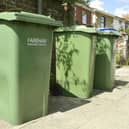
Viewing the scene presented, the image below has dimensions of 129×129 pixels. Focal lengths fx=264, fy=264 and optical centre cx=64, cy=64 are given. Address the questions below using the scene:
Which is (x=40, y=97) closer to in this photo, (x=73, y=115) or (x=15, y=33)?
(x=73, y=115)

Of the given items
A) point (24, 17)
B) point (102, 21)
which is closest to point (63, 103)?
point (24, 17)

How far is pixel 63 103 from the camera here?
5797 millimetres

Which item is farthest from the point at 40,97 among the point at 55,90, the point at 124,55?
the point at 124,55

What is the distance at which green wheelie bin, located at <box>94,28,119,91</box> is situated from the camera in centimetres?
728

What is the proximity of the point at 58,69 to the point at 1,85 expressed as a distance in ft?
7.79

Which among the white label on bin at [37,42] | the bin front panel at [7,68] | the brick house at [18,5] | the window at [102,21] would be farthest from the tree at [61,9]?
the window at [102,21]

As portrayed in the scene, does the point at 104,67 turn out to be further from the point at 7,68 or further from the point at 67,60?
the point at 7,68

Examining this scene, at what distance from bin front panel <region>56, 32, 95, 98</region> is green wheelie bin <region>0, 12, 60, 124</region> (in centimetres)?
171

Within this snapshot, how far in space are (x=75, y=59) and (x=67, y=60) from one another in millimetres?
204

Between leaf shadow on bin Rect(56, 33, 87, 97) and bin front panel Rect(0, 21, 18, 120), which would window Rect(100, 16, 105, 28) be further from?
bin front panel Rect(0, 21, 18, 120)

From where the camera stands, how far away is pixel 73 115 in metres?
4.97

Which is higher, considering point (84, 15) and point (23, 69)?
point (84, 15)

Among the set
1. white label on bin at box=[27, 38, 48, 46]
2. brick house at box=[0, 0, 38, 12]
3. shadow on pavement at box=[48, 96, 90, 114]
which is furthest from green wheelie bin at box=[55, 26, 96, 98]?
white label on bin at box=[27, 38, 48, 46]

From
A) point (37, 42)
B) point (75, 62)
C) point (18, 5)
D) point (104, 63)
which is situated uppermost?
point (18, 5)
